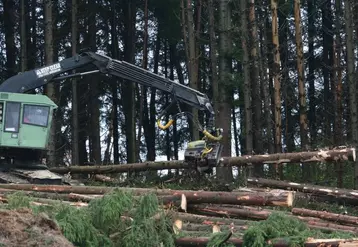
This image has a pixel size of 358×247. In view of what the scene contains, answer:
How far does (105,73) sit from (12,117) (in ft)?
8.20

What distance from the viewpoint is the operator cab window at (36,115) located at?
48.2 ft

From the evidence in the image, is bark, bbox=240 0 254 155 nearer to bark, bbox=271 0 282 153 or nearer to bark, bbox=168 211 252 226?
bark, bbox=271 0 282 153

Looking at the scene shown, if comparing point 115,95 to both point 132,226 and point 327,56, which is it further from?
point 132,226

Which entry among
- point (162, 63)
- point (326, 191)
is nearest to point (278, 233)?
point (326, 191)

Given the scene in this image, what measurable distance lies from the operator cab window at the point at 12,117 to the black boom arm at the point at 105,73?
2.08 feet

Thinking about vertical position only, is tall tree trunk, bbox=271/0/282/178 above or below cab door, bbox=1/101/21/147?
above

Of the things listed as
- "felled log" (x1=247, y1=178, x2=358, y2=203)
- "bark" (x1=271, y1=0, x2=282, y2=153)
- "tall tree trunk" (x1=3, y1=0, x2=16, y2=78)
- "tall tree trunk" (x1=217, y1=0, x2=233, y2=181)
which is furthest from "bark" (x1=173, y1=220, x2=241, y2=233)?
"tall tree trunk" (x1=3, y1=0, x2=16, y2=78)

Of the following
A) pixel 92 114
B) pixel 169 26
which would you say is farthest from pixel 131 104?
pixel 169 26

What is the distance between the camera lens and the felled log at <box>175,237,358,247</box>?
6.89 meters

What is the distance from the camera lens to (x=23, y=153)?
15109mm

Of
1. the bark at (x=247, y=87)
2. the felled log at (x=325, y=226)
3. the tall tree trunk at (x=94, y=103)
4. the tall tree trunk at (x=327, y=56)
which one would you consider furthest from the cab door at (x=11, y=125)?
the tall tree trunk at (x=327, y=56)

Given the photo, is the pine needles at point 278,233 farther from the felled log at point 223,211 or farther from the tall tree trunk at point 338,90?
the tall tree trunk at point 338,90

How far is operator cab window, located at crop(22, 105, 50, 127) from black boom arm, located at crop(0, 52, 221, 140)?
623 mm

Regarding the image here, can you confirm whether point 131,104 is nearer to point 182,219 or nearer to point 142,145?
point 142,145
